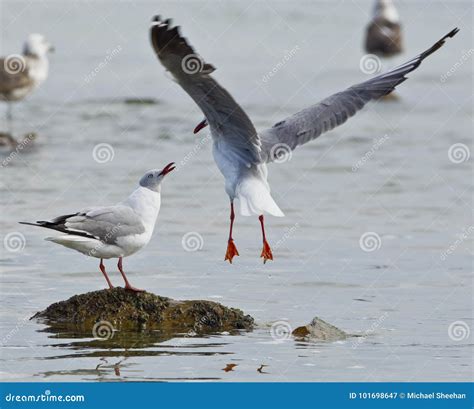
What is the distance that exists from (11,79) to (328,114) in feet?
33.2

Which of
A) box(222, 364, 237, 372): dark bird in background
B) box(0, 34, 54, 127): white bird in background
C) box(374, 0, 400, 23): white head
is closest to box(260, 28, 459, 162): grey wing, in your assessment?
box(222, 364, 237, 372): dark bird in background

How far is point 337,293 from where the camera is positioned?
34.1ft

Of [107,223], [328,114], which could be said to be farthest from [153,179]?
[328,114]

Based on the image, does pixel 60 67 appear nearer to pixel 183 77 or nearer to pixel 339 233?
pixel 339 233

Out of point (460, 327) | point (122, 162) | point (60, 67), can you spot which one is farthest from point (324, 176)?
point (60, 67)

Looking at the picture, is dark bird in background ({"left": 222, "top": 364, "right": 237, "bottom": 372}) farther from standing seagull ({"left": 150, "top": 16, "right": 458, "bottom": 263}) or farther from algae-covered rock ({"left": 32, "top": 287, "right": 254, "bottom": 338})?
standing seagull ({"left": 150, "top": 16, "right": 458, "bottom": 263})

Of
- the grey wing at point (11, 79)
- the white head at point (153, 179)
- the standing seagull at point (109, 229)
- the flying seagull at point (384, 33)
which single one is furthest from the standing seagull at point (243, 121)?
the flying seagull at point (384, 33)

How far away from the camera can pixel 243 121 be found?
30.9 ft

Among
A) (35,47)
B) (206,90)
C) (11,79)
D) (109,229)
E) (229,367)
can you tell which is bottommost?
(229,367)

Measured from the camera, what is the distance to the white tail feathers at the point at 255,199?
31.0ft

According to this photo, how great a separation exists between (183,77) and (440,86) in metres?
16.7

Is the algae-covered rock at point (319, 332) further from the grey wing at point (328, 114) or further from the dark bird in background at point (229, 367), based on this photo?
the grey wing at point (328, 114)

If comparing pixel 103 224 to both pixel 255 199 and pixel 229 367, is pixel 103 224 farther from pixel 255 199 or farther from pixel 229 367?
pixel 229 367

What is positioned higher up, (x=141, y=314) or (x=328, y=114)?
(x=328, y=114)
